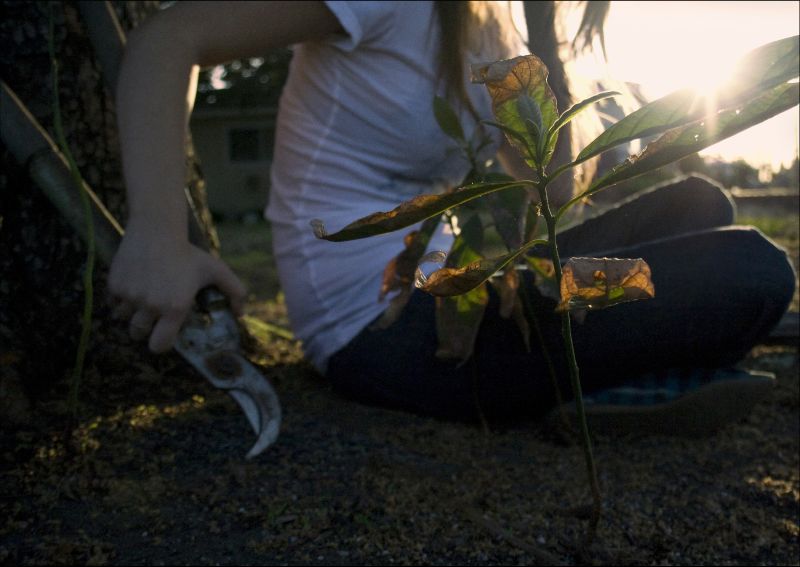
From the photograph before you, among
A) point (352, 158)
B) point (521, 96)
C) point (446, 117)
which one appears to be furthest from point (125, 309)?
point (521, 96)

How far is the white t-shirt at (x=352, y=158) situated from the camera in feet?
A: 6.51

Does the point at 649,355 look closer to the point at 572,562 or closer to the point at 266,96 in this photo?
the point at 572,562

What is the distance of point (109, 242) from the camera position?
1.55 m

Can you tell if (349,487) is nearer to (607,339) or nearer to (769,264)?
(607,339)

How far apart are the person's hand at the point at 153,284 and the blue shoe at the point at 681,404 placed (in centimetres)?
92

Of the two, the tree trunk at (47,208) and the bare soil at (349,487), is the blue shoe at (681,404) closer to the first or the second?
the bare soil at (349,487)

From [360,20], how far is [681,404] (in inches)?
46.5

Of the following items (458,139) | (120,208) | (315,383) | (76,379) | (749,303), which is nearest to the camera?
(76,379)

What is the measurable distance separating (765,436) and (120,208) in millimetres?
1728

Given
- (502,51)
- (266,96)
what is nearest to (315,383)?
(502,51)

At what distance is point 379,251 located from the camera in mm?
2105

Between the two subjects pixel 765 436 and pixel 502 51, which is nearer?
pixel 765 436

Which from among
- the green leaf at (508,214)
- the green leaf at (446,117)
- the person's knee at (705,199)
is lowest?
the person's knee at (705,199)

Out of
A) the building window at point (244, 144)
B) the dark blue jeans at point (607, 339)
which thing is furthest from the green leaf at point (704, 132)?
the building window at point (244, 144)
